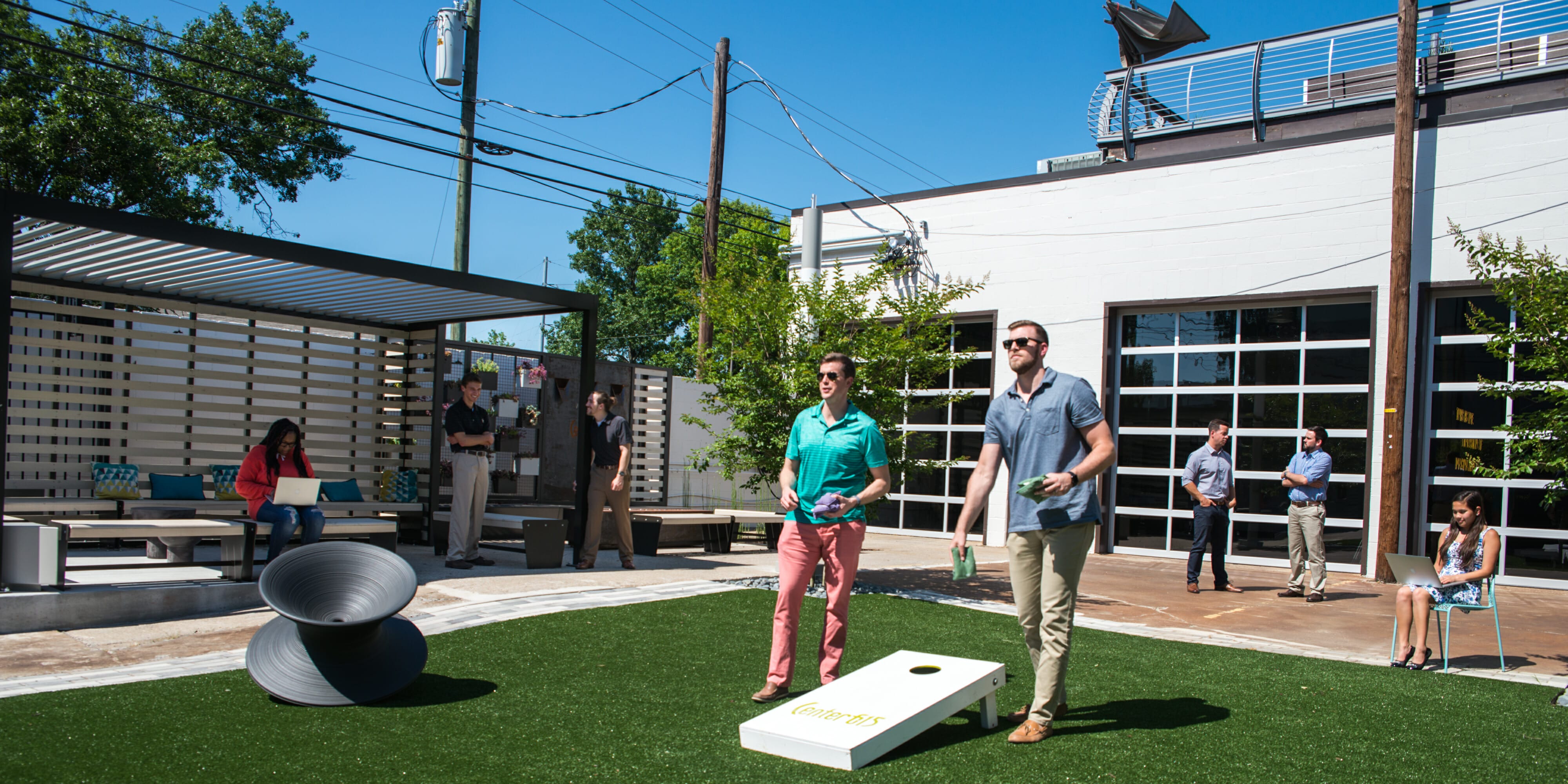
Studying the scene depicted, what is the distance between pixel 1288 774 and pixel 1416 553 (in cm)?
970

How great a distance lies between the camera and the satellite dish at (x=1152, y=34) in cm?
1727

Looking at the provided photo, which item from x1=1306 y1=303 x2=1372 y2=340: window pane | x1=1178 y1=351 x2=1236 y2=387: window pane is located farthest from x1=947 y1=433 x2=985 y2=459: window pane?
x1=1306 y1=303 x2=1372 y2=340: window pane

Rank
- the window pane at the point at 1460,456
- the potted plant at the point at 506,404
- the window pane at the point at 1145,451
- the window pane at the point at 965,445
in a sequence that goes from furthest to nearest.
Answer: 1. the window pane at the point at 965,445
2. the potted plant at the point at 506,404
3. the window pane at the point at 1145,451
4. the window pane at the point at 1460,456

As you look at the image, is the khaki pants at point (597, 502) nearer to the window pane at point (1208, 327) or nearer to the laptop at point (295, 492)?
the laptop at point (295, 492)

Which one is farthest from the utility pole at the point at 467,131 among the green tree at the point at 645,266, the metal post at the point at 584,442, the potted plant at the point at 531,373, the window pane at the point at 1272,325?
the green tree at the point at 645,266

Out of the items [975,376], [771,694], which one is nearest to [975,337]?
[975,376]

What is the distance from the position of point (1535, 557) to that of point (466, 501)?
11.8 metres

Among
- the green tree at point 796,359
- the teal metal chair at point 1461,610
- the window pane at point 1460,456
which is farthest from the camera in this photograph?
the window pane at point 1460,456

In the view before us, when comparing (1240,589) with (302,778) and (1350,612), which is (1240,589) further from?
(302,778)

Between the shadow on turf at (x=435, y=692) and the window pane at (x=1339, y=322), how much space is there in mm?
11623

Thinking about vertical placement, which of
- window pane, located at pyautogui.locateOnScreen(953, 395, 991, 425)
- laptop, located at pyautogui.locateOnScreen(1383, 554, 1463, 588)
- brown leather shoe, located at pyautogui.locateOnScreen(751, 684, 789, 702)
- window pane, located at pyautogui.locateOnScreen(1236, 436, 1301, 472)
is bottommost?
brown leather shoe, located at pyautogui.locateOnScreen(751, 684, 789, 702)

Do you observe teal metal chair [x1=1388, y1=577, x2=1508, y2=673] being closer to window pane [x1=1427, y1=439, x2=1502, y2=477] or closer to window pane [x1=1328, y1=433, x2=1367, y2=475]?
window pane [x1=1427, y1=439, x2=1502, y2=477]

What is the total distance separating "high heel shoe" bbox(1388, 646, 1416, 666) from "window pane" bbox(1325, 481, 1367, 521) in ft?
20.7

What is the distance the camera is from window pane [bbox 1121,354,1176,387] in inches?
568
